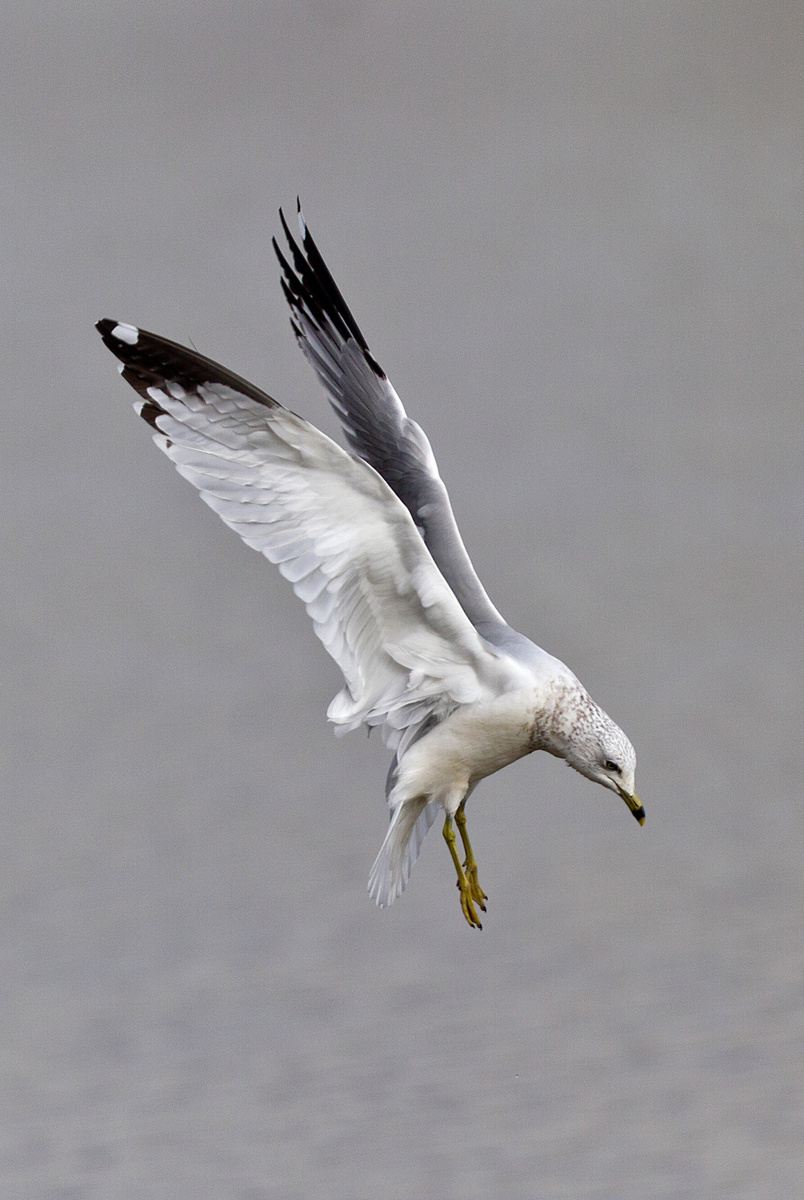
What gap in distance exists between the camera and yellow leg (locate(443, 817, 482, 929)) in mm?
2506

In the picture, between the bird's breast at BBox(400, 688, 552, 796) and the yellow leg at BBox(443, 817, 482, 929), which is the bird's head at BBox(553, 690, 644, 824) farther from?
the yellow leg at BBox(443, 817, 482, 929)

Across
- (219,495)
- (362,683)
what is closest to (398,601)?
(362,683)

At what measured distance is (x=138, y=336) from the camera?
2.11 meters

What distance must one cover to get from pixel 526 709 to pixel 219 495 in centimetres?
55

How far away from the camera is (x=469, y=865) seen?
2553 mm

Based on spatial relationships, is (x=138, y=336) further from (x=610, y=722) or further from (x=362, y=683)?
(x=610, y=722)

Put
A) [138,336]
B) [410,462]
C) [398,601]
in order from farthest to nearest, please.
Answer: [410,462], [398,601], [138,336]

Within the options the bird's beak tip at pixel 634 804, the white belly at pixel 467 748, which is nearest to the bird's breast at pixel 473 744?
the white belly at pixel 467 748

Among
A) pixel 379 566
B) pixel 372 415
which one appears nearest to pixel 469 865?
pixel 379 566

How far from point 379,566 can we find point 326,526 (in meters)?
0.10

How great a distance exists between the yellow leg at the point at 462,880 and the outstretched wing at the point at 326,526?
241mm

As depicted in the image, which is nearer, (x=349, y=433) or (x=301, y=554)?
(x=301, y=554)

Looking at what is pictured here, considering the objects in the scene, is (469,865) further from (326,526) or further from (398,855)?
(326,526)

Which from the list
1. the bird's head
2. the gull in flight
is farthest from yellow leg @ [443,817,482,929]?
the bird's head
